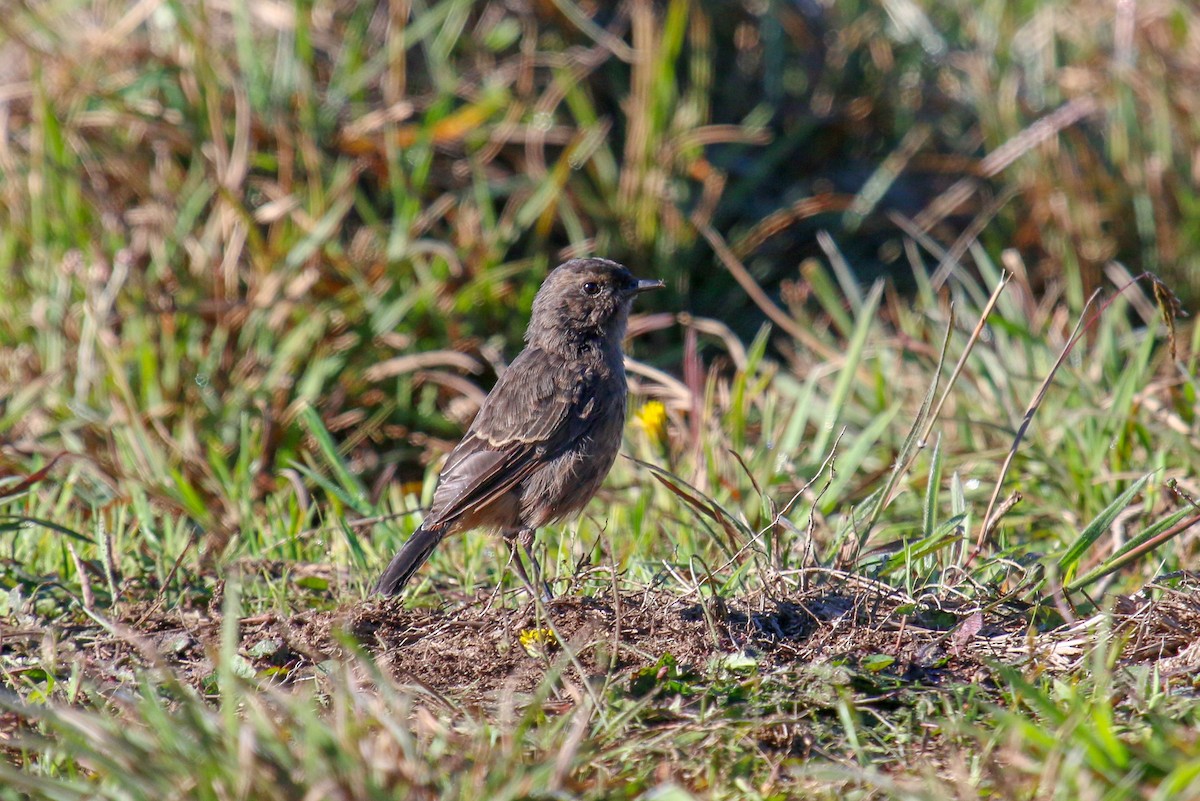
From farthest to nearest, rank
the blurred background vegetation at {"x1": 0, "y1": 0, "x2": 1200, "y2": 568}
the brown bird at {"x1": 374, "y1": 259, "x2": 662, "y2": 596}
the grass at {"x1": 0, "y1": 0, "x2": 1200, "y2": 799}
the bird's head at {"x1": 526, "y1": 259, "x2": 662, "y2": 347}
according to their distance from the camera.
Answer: the blurred background vegetation at {"x1": 0, "y1": 0, "x2": 1200, "y2": 568} → the bird's head at {"x1": 526, "y1": 259, "x2": 662, "y2": 347} → the brown bird at {"x1": 374, "y1": 259, "x2": 662, "y2": 596} → the grass at {"x1": 0, "y1": 0, "x2": 1200, "y2": 799}

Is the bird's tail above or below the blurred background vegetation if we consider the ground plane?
below

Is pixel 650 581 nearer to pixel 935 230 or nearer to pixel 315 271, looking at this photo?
pixel 315 271

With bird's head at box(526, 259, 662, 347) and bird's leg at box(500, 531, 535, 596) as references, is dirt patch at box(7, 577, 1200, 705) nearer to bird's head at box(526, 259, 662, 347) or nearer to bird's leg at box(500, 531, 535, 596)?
bird's leg at box(500, 531, 535, 596)

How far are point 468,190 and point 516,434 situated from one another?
8.23 ft

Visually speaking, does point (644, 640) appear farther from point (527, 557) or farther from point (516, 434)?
point (516, 434)

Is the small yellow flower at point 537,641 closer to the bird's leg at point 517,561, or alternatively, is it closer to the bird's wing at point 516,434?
the bird's leg at point 517,561

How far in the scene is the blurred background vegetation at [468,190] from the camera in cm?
631

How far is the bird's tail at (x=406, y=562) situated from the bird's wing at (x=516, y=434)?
1.16ft

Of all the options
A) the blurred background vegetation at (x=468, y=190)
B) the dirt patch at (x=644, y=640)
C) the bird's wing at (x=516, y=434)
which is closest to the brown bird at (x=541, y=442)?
the bird's wing at (x=516, y=434)

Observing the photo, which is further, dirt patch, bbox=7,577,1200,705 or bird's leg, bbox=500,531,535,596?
bird's leg, bbox=500,531,535,596

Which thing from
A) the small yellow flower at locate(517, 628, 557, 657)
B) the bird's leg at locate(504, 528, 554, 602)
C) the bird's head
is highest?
the bird's head

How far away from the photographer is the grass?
3.11 meters

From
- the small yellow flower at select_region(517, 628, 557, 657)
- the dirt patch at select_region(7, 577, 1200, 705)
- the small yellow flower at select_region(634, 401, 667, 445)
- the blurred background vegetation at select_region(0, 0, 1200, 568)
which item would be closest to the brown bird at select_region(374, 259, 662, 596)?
the small yellow flower at select_region(634, 401, 667, 445)

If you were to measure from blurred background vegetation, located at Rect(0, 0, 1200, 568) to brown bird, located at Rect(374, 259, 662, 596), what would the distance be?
0.58m
